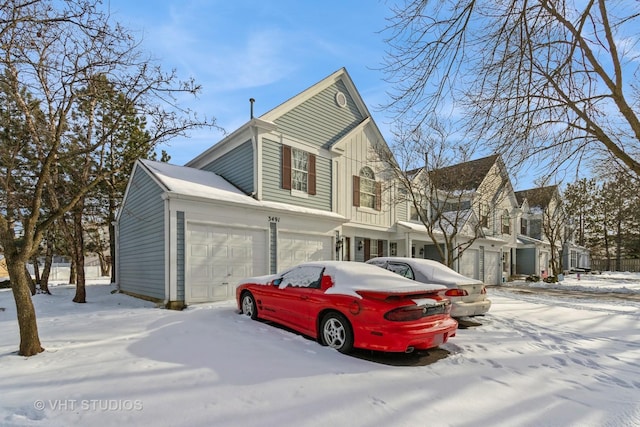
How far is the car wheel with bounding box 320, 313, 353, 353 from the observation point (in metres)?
5.18

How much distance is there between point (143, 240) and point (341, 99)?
967cm

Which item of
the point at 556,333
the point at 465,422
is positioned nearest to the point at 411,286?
the point at 465,422

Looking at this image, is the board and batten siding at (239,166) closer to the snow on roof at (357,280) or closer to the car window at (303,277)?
the car window at (303,277)

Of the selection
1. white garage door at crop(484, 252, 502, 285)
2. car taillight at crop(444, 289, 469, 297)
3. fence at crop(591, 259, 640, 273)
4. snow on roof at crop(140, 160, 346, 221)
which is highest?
snow on roof at crop(140, 160, 346, 221)

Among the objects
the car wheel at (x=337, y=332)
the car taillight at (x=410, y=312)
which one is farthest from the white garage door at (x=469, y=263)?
the car wheel at (x=337, y=332)

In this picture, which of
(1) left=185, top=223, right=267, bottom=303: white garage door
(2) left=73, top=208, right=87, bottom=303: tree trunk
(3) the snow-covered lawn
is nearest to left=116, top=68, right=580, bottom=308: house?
(1) left=185, top=223, right=267, bottom=303: white garage door

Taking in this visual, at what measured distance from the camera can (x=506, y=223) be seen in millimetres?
26844

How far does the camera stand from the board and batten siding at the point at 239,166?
39.9 feet

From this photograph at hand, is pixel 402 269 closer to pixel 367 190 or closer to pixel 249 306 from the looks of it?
pixel 249 306

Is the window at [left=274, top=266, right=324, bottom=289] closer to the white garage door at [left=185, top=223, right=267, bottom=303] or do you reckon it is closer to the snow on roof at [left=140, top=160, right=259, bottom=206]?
the white garage door at [left=185, top=223, right=267, bottom=303]

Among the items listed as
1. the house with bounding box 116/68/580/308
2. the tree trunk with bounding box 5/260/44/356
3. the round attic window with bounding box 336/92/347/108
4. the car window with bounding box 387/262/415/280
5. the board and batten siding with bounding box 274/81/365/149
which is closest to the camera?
the tree trunk with bounding box 5/260/44/356

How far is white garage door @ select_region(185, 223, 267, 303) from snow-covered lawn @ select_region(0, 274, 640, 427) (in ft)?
9.97

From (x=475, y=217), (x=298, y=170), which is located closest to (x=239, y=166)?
(x=298, y=170)

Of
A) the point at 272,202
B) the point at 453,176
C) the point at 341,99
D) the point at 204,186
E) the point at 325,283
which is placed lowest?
the point at 325,283
